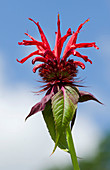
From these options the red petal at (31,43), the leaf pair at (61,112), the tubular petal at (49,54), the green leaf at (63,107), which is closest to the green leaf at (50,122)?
the leaf pair at (61,112)

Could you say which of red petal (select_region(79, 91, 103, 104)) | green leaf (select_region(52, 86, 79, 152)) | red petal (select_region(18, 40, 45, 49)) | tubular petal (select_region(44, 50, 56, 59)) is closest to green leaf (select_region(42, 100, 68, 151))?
green leaf (select_region(52, 86, 79, 152))

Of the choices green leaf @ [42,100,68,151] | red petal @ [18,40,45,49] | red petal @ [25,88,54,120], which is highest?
red petal @ [18,40,45,49]

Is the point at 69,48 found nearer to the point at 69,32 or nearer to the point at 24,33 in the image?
the point at 69,32

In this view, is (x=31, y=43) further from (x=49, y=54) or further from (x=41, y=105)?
(x=41, y=105)

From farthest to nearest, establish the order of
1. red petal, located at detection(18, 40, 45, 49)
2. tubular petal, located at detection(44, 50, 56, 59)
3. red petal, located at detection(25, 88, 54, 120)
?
red petal, located at detection(18, 40, 45, 49) < tubular petal, located at detection(44, 50, 56, 59) < red petal, located at detection(25, 88, 54, 120)

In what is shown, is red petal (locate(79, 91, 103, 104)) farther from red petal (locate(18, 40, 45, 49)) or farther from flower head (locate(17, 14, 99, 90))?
red petal (locate(18, 40, 45, 49))

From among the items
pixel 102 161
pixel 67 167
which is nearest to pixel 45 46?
pixel 67 167

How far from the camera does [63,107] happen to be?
16.9ft

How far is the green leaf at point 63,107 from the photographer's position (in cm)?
500

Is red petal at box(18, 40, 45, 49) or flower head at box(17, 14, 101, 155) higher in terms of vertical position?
red petal at box(18, 40, 45, 49)

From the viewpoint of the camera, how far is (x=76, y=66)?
19.1ft

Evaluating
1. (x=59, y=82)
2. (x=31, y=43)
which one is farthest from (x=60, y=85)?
(x=31, y=43)

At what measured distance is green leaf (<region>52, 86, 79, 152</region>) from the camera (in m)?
5.00

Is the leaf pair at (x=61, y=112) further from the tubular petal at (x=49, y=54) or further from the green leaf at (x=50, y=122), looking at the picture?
the tubular petal at (x=49, y=54)
